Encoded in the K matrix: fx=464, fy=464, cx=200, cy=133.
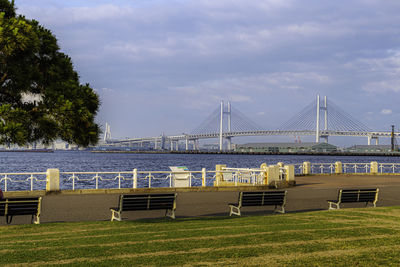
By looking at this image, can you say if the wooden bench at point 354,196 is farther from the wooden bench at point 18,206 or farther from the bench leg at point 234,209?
the wooden bench at point 18,206

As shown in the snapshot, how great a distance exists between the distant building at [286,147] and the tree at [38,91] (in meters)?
174

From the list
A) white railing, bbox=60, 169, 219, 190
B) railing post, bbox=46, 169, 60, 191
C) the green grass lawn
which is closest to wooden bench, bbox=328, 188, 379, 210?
the green grass lawn

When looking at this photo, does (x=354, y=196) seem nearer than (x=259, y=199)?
No

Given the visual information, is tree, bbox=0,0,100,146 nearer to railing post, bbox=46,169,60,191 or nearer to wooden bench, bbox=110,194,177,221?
wooden bench, bbox=110,194,177,221

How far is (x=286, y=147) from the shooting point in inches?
7431

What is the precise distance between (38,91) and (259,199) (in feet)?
23.5

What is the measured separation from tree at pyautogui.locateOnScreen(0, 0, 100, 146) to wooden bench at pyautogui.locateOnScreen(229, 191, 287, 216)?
201 inches

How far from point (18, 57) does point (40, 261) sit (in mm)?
4190

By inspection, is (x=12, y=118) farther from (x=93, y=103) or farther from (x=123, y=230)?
(x=123, y=230)

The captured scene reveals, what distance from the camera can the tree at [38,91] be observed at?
27.8ft

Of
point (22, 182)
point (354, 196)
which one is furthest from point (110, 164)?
point (354, 196)

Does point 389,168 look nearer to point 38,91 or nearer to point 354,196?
point 354,196

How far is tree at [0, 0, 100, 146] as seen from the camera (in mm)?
8461

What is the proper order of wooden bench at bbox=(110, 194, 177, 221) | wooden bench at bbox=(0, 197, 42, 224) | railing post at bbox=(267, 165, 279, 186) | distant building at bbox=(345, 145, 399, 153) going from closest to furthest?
wooden bench at bbox=(0, 197, 42, 224) < wooden bench at bbox=(110, 194, 177, 221) < railing post at bbox=(267, 165, 279, 186) < distant building at bbox=(345, 145, 399, 153)
